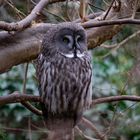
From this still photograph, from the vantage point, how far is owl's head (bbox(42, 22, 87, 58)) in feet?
9.54

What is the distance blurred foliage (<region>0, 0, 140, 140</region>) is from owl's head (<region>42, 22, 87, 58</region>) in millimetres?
759

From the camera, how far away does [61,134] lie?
9.24 feet

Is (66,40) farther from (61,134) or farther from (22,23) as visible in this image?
(61,134)

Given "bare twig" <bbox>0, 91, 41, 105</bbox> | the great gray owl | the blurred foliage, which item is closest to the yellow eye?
the great gray owl

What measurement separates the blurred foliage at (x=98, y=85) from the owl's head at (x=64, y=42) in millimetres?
759

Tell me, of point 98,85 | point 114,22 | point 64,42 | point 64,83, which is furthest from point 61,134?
point 98,85

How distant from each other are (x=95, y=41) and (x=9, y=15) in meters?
0.77

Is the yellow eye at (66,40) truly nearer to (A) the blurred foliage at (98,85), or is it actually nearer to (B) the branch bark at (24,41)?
(B) the branch bark at (24,41)

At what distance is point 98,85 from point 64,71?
2.33m

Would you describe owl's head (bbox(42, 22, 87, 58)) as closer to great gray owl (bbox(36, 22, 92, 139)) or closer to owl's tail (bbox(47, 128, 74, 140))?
great gray owl (bbox(36, 22, 92, 139))

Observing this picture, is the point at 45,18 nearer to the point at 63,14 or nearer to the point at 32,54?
the point at 63,14

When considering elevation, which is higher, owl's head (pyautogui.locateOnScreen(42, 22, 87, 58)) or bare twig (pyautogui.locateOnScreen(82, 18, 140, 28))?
bare twig (pyautogui.locateOnScreen(82, 18, 140, 28))

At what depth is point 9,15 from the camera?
12.2 feet

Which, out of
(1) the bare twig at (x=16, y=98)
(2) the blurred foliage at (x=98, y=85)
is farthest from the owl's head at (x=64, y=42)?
(2) the blurred foliage at (x=98, y=85)
